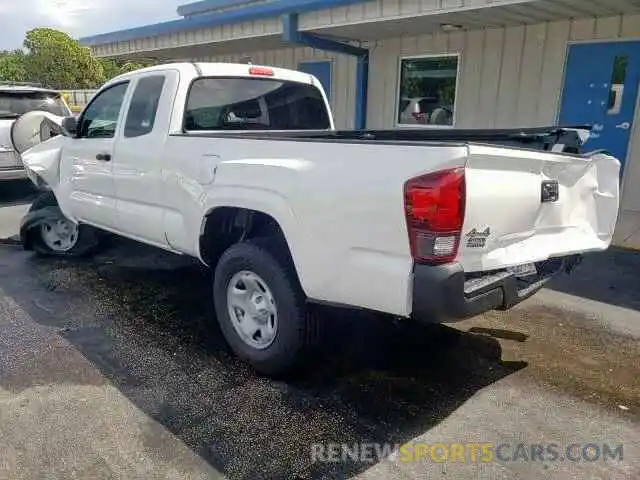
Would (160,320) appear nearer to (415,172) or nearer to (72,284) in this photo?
(72,284)

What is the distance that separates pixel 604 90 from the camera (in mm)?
7684

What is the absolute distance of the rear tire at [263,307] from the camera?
3.15m

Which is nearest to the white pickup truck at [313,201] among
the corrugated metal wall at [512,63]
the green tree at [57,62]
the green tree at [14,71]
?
the corrugated metal wall at [512,63]

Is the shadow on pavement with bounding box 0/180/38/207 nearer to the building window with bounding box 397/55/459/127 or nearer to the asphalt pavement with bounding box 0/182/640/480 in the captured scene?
the asphalt pavement with bounding box 0/182/640/480

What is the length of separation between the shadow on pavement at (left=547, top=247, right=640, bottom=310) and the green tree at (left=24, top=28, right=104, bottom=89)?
2463cm

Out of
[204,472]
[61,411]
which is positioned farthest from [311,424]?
[61,411]

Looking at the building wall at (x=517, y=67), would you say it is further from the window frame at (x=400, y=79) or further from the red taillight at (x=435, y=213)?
the red taillight at (x=435, y=213)

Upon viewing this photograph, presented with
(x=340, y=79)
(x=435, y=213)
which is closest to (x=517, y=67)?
(x=340, y=79)

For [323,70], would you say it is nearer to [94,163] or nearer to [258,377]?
[94,163]

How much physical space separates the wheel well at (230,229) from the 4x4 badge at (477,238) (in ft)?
3.77

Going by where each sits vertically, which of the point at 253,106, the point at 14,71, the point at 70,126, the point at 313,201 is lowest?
the point at 313,201

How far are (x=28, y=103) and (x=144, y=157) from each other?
21.1ft

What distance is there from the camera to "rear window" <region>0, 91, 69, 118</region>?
8930 millimetres

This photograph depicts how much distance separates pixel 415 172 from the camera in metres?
2.49
